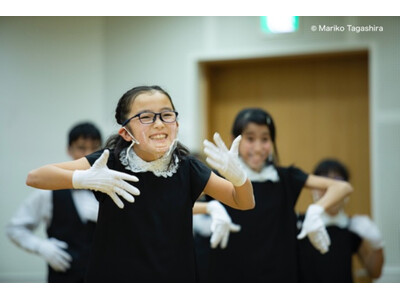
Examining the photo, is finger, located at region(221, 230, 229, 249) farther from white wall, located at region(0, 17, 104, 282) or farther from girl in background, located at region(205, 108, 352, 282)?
white wall, located at region(0, 17, 104, 282)

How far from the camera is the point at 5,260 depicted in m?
4.64

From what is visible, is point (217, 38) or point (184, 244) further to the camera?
point (217, 38)

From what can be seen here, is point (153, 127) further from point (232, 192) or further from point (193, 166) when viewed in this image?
point (232, 192)

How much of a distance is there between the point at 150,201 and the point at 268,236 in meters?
0.94

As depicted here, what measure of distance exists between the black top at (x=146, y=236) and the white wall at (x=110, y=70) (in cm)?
262

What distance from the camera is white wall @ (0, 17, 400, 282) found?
13.2 ft

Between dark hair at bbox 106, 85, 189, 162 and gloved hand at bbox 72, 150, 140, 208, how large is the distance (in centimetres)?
19

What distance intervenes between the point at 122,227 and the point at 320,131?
3.04 meters

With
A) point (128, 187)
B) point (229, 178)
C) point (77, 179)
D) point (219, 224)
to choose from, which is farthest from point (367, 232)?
point (77, 179)

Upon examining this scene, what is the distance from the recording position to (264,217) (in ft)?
8.18

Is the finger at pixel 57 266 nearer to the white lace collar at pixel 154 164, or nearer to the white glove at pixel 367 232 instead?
the white lace collar at pixel 154 164
